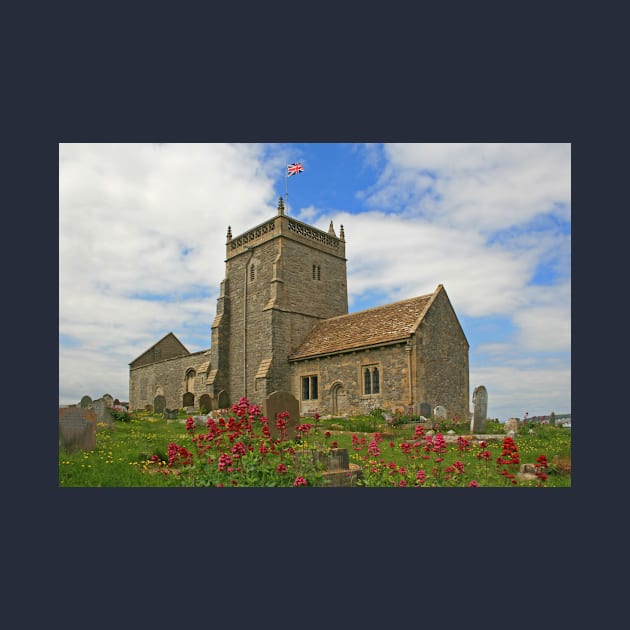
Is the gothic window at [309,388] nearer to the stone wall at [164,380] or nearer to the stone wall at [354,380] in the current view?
the stone wall at [354,380]

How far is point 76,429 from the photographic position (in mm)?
10008

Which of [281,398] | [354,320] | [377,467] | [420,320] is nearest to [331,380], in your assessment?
[354,320]

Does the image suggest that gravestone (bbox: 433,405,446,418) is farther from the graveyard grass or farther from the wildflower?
the wildflower

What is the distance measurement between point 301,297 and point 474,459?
17099mm

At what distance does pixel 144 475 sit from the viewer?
26.0ft

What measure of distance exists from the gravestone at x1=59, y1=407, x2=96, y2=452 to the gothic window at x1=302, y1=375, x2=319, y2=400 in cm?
1349

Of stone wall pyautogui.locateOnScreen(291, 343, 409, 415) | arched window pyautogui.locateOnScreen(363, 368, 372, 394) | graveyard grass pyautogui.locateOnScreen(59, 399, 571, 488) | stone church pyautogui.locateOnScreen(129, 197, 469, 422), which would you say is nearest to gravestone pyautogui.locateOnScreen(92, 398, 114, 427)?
graveyard grass pyautogui.locateOnScreen(59, 399, 571, 488)

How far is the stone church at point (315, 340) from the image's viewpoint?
1942 cm

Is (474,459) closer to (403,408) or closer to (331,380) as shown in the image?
(403,408)

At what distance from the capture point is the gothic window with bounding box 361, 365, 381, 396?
787 inches

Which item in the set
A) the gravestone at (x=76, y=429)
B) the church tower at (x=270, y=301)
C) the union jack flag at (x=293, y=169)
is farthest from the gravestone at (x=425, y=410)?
the gravestone at (x=76, y=429)

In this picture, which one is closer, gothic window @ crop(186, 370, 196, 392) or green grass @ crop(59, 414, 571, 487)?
green grass @ crop(59, 414, 571, 487)

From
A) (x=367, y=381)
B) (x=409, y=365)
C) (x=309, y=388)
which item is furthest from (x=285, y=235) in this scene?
(x=409, y=365)

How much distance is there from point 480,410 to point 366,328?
27.1ft
